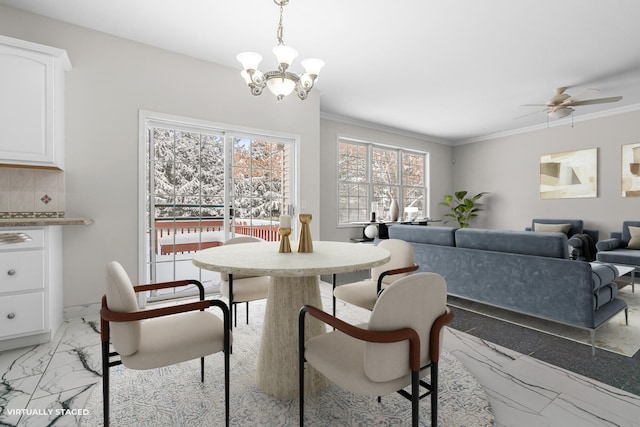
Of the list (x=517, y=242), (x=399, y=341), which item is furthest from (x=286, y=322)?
(x=517, y=242)

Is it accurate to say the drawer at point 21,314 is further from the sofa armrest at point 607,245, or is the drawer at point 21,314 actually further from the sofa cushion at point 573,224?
the sofa cushion at point 573,224

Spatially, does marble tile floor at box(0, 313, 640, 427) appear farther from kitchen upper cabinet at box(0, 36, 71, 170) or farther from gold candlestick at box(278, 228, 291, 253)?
kitchen upper cabinet at box(0, 36, 71, 170)

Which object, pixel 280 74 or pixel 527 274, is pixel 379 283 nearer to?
pixel 527 274

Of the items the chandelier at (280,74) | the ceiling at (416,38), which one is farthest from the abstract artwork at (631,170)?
the chandelier at (280,74)

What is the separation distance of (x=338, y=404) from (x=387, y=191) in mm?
5150

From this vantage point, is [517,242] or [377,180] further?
[377,180]

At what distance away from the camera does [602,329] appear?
255cm

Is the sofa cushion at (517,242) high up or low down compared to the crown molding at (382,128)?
down

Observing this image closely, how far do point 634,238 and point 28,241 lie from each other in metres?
6.97

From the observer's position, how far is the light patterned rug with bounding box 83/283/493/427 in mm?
1463

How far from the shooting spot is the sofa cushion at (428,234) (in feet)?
10.2

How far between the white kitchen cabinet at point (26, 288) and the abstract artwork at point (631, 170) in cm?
756

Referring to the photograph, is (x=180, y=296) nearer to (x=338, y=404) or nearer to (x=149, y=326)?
(x=149, y=326)

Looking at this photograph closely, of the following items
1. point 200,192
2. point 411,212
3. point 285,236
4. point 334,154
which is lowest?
point 285,236
